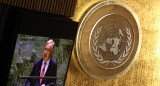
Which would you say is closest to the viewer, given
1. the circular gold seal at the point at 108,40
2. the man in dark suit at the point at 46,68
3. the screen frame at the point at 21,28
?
the screen frame at the point at 21,28

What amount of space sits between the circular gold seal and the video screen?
37 cm

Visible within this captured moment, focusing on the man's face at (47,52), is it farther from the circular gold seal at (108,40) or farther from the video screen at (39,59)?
the circular gold seal at (108,40)

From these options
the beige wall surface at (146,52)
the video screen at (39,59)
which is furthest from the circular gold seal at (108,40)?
the video screen at (39,59)

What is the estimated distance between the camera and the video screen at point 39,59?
5.50ft

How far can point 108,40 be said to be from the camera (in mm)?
2475

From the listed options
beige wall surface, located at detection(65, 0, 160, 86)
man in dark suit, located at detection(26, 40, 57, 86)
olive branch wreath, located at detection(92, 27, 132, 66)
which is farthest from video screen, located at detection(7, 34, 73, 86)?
beige wall surface, located at detection(65, 0, 160, 86)

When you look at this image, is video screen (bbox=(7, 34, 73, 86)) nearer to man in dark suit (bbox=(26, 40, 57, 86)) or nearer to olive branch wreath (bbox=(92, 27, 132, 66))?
A: man in dark suit (bbox=(26, 40, 57, 86))

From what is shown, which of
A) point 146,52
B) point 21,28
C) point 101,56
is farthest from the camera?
point 146,52

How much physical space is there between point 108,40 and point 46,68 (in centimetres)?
90

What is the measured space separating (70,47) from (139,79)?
57.7 inches

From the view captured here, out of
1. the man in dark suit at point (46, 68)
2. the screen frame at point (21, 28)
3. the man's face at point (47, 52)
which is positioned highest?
the screen frame at point (21, 28)

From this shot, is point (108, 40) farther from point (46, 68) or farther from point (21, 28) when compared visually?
point (21, 28)

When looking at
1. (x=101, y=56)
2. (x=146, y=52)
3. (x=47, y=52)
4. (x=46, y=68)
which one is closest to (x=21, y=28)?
(x=47, y=52)

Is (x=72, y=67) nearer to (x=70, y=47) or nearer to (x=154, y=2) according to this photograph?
(x=70, y=47)
